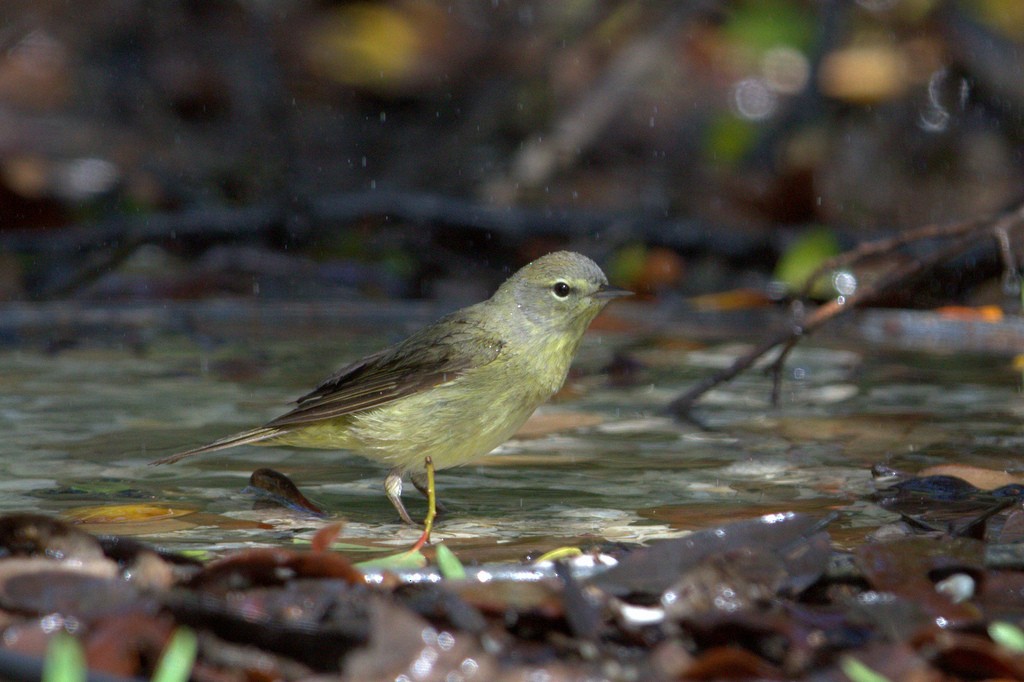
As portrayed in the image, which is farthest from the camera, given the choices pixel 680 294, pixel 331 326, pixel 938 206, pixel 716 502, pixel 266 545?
pixel 938 206

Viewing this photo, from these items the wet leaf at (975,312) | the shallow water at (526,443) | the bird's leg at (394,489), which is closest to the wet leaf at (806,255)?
the wet leaf at (975,312)

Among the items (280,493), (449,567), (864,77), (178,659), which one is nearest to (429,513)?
(280,493)

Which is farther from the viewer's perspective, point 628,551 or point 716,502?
point 716,502

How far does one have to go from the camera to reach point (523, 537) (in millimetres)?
3189

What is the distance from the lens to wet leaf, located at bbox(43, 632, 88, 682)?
6.45 ft

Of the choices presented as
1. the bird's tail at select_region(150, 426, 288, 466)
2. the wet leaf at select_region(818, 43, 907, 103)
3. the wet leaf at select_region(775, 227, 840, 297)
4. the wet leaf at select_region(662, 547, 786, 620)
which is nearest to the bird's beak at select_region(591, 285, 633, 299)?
the bird's tail at select_region(150, 426, 288, 466)

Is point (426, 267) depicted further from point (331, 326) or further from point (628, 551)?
point (628, 551)

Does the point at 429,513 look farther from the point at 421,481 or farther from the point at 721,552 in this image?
the point at 721,552

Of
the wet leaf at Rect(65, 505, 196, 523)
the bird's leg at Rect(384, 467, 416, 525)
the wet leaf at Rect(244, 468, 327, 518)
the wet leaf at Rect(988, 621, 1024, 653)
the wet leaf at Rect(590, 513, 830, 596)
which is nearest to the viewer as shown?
the wet leaf at Rect(988, 621, 1024, 653)

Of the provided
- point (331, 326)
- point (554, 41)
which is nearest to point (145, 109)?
point (554, 41)

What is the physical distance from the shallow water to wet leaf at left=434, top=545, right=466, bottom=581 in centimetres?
34

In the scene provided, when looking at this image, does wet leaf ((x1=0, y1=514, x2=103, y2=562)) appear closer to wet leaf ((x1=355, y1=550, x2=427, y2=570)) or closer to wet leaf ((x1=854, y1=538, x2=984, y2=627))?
wet leaf ((x1=355, y1=550, x2=427, y2=570))

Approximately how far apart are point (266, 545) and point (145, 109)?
8469 mm

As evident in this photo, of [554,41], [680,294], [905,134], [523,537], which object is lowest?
[523,537]
